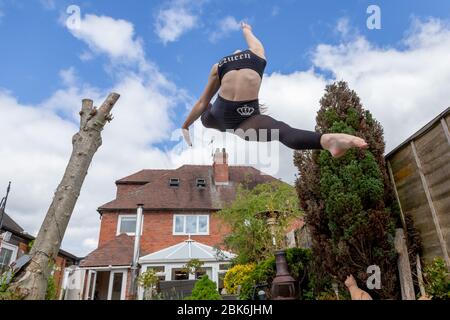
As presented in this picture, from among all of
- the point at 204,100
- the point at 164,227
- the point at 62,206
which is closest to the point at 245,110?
the point at 204,100

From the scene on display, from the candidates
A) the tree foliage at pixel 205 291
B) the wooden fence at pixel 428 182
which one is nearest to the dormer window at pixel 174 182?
the tree foliage at pixel 205 291

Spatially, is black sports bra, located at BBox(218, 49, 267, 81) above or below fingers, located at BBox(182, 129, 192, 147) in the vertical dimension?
above

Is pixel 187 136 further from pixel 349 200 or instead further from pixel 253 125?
pixel 349 200

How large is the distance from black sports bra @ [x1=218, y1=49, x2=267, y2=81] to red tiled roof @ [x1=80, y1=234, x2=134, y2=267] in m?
12.6

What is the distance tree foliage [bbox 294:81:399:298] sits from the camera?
3713 millimetres

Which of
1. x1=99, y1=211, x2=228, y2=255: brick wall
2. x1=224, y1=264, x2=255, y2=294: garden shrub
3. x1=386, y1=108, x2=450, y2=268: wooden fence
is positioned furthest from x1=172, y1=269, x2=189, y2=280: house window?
x1=386, y1=108, x2=450, y2=268: wooden fence

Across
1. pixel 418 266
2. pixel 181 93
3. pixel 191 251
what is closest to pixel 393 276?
pixel 418 266

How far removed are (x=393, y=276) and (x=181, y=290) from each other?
580 centimetres

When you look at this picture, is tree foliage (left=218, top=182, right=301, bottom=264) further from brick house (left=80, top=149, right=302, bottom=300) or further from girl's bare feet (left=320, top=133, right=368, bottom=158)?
girl's bare feet (left=320, top=133, right=368, bottom=158)

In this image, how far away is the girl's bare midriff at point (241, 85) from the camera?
2074 millimetres

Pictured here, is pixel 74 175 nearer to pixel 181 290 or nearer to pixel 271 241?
pixel 271 241

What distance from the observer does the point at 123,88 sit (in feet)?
9.87

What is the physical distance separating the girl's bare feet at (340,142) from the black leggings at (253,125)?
0.06m

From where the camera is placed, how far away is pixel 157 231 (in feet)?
50.1
